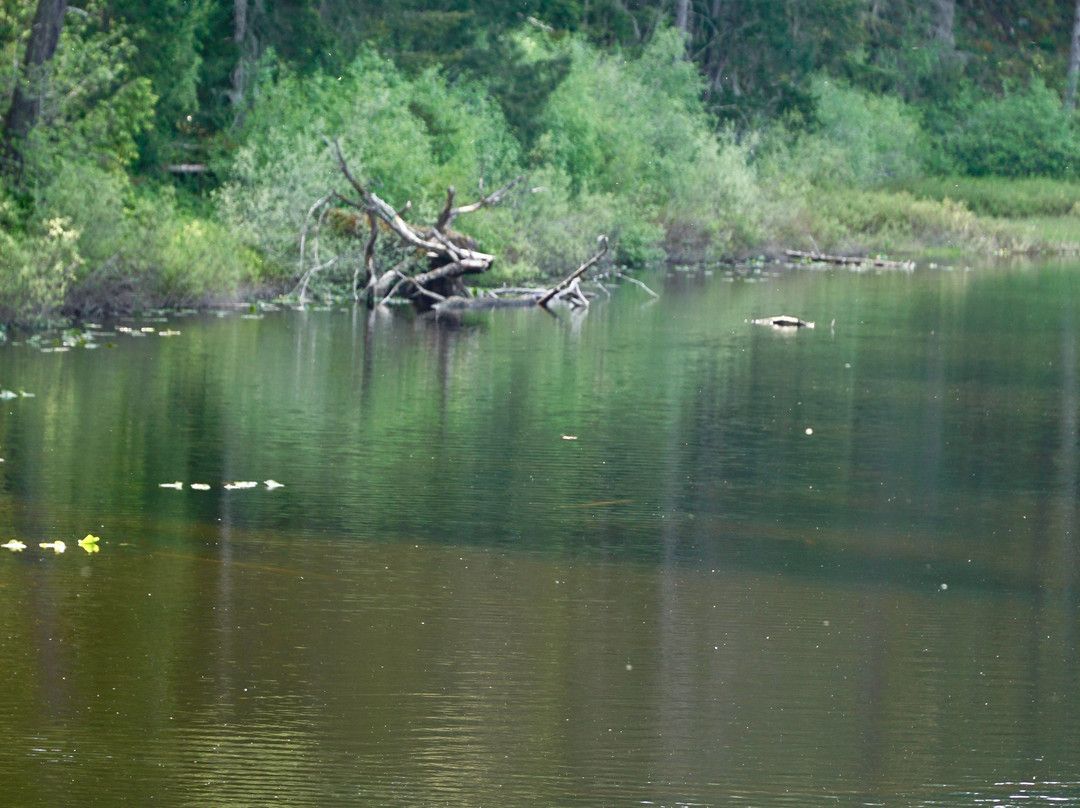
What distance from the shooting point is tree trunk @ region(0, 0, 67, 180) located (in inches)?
1061

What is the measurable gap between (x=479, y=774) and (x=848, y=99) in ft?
213

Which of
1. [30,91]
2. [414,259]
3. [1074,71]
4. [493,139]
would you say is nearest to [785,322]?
[414,259]

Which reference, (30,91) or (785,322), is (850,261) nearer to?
(785,322)

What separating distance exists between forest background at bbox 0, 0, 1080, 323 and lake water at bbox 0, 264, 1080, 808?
6824 mm

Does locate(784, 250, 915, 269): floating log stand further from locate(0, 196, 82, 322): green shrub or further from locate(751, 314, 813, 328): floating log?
locate(0, 196, 82, 322): green shrub

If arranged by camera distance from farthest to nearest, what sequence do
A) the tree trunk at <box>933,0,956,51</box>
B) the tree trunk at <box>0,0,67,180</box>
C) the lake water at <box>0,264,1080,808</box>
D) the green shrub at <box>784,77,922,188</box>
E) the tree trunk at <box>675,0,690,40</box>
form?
the tree trunk at <box>933,0,956,51</box> < the tree trunk at <box>675,0,690,40</box> < the green shrub at <box>784,77,922,188</box> < the tree trunk at <box>0,0,67,180</box> < the lake water at <box>0,264,1080,808</box>

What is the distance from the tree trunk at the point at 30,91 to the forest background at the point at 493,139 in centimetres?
4

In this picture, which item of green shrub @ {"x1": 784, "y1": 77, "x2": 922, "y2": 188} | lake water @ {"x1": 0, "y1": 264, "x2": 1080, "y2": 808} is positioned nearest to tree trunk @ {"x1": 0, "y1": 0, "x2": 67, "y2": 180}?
lake water @ {"x1": 0, "y1": 264, "x2": 1080, "y2": 808}

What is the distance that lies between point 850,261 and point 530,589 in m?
40.4

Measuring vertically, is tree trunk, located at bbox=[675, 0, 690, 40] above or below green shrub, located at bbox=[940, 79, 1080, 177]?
above

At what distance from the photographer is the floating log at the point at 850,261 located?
161 ft

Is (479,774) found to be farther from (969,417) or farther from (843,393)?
(843,393)

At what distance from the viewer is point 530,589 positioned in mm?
10867

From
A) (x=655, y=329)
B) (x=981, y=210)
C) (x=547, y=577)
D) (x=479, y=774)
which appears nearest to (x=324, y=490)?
(x=547, y=577)
